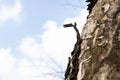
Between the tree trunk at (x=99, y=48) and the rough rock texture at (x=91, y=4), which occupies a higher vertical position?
the rough rock texture at (x=91, y=4)

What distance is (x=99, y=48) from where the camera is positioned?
266 cm

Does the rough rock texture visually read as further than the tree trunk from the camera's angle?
Yes

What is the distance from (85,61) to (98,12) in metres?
0.42

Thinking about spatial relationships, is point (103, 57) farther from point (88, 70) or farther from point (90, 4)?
point (90, 4)

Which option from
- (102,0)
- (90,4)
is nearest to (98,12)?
(102,0)

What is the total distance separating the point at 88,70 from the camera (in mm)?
2604

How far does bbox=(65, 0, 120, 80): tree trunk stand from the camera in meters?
2.55

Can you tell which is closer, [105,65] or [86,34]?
[105,65]

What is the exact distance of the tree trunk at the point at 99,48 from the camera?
8.36 feet

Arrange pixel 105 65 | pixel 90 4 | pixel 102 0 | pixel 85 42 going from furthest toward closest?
1. pixel 90 4
2. pixel 102 0
3. pixel 85 42
4. pixel 105 65

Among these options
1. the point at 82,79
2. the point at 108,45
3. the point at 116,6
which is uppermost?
the point at 116,6

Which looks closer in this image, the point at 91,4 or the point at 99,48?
the point at 99,48

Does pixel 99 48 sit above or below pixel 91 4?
below

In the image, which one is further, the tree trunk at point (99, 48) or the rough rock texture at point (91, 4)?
the rough rock texture at point (91, 4)
